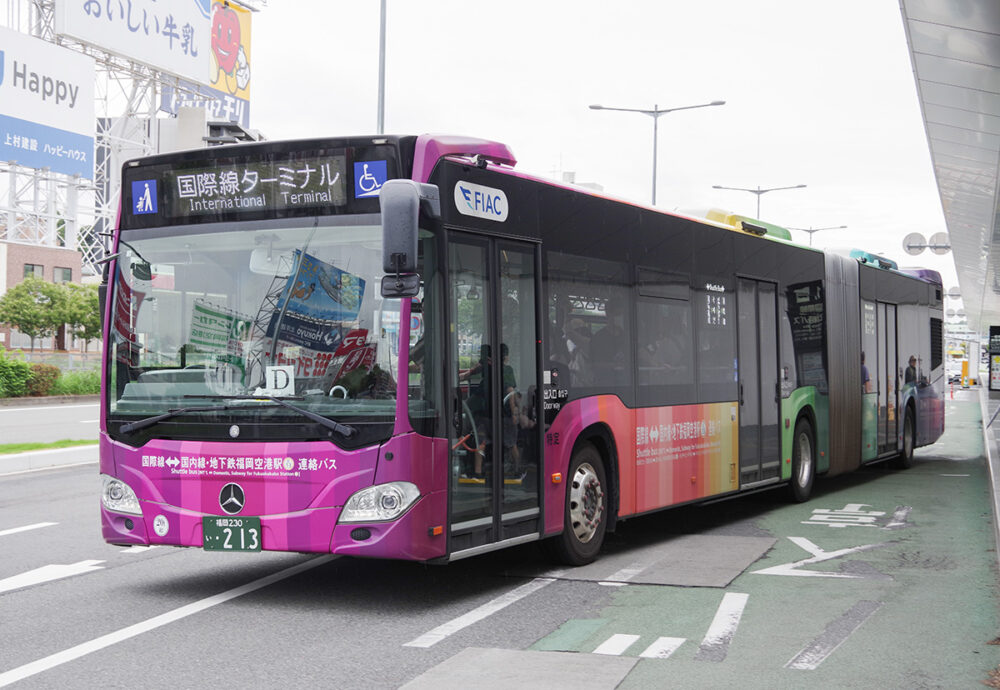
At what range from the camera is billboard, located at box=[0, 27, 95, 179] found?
50.3m

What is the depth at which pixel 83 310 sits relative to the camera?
65.1 metres

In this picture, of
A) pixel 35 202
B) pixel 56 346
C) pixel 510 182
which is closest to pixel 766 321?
pixel 510 182

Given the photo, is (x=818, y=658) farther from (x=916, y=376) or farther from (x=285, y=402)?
(x=916, y=376)

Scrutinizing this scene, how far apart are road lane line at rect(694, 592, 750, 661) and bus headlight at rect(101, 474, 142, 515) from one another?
3808 millimetres

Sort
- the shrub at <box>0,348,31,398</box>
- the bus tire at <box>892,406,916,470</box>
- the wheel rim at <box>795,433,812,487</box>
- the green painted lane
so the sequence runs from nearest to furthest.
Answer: the green painted lane → the wheel rim at <box>795,433,812,487</box> → the bus tire at <box>892,406,916,470</box> → the shrub at <box>0,348,31,398</box>

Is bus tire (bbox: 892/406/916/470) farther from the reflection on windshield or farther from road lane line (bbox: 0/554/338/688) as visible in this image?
the reflection on windshield

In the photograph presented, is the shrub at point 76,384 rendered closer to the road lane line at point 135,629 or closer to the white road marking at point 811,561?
the road lane line at point 135,629

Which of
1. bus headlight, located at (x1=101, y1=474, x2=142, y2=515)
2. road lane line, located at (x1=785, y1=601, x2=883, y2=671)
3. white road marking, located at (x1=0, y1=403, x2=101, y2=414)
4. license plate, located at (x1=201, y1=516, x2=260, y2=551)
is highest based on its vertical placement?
white road marking, located at (x1=0, y1=403, x2=101, y2=414)

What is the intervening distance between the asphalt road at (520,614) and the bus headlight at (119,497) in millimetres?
600

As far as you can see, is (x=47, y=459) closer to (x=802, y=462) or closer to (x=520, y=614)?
(x=802, y=462)

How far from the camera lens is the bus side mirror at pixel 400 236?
7250 mm

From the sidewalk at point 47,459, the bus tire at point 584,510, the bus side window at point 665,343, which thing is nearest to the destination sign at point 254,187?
the bus tire at point 584,510

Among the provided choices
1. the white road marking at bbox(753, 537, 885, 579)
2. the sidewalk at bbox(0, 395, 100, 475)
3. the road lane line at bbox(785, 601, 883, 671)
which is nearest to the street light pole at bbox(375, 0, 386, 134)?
the sidewalk at bbox(0, 395, 100, 475)

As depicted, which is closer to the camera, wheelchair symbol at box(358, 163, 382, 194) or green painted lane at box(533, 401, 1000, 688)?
green painted lane at box(533, 401, 1000, 688)
